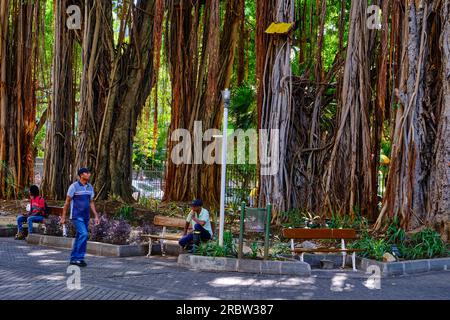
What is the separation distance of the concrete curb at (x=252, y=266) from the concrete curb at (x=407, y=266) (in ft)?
3.67

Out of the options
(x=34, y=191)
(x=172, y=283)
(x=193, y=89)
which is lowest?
(x=172, y=283)

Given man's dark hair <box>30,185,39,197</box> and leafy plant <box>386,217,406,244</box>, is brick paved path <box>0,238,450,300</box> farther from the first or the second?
man's dark hair <box>30,185,39,197</box>

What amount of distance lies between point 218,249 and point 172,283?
1.77 meters

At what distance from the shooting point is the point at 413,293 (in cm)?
880

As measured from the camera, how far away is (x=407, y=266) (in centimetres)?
1060

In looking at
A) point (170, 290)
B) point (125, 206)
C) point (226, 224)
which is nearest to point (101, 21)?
point (125, 206)

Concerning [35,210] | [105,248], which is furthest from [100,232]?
[35,210]

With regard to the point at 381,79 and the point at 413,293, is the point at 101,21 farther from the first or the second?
the point at 413,293

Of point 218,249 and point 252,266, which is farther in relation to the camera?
point 218,249

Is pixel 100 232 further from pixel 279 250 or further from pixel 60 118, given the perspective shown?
pixel 60 118

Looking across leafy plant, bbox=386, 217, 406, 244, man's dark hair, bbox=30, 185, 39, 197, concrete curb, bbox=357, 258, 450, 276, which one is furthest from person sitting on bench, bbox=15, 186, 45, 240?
leafy plant, bbox=386, 217, 406, 244

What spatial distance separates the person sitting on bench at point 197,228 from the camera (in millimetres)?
11258

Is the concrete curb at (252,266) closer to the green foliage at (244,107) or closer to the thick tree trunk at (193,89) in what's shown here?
the thick tree trunk at (193,89)
